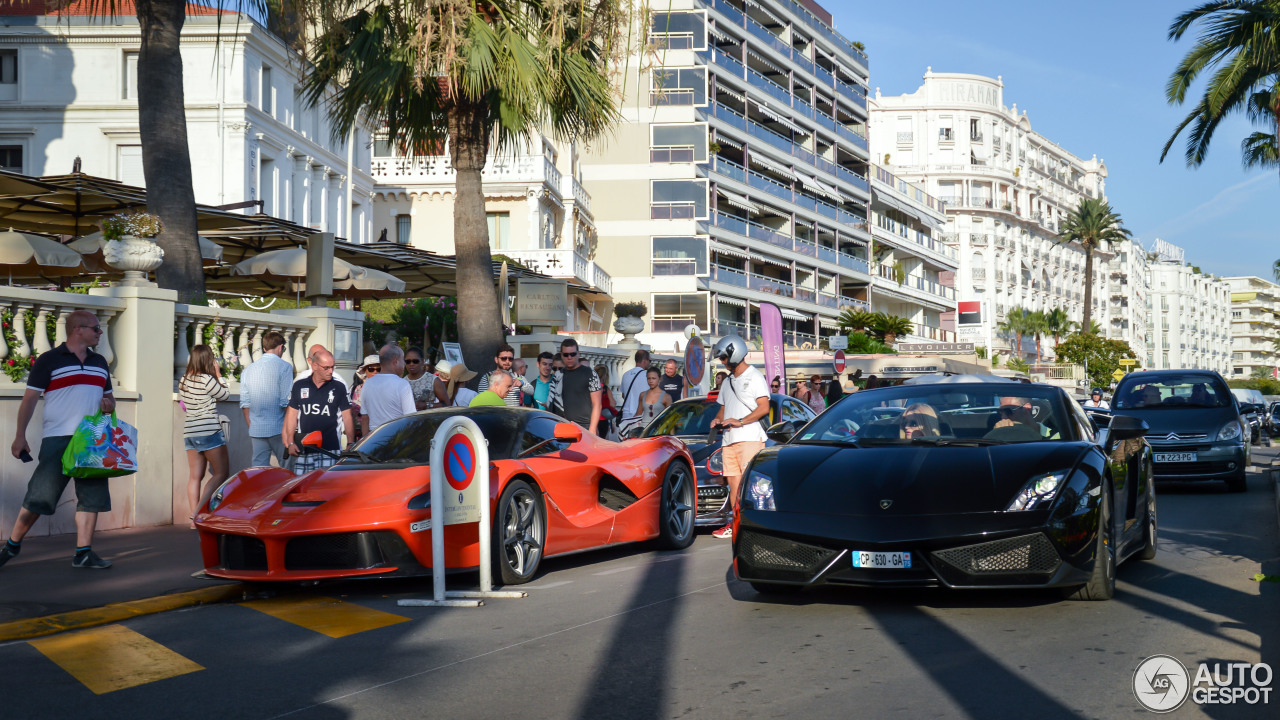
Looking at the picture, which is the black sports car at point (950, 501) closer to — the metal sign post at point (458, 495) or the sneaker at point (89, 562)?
the metal sign post at point (458, 495)

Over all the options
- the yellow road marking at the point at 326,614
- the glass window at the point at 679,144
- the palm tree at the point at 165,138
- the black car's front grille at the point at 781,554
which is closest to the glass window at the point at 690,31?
the glass window at the point at 679,144

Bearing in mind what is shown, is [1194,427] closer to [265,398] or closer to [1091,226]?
[265,398]

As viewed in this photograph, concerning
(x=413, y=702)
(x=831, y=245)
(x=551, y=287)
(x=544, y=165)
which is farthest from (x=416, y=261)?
(x=831, y=245)

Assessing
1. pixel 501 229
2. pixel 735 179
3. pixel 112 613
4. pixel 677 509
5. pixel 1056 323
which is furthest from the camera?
pixel 1056 323

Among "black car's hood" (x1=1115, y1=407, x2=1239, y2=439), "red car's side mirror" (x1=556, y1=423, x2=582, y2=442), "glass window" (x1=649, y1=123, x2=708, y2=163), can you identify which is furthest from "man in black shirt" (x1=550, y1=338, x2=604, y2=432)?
"glass window" (x1=649, y1=123, x2=708, y2=163)

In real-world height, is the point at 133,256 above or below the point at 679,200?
below

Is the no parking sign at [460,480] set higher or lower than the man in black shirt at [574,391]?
lower

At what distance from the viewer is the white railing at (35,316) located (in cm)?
987

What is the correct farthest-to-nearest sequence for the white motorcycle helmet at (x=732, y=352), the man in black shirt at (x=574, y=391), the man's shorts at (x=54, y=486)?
the man in black shirt at (x=574, y=391), the white motorcycle helmet at (x=732, y=352), the man's shorts at (x=54, y=486)

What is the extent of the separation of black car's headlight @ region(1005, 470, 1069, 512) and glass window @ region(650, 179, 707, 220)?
5114 cm

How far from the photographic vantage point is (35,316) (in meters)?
10.2

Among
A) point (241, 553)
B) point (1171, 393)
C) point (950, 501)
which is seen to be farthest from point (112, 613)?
point (1171, 393)

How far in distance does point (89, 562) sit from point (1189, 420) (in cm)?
1309

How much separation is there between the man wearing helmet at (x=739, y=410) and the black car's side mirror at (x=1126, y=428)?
9.67 feet
